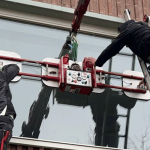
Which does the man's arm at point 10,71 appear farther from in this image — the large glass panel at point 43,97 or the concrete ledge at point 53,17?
the concrete ledge at point 53,17

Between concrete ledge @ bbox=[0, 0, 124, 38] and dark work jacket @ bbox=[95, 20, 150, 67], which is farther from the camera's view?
concrete ledge @ bbox=[0, 0, 124, 38]

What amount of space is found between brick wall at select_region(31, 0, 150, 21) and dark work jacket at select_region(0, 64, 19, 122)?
1.77 metres

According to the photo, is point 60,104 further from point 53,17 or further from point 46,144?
point 53,17

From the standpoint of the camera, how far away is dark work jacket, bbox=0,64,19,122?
598 centimetres

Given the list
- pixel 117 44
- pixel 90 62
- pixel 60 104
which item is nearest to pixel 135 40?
pixel 117 44

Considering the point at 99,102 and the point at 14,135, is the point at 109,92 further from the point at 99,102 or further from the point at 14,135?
the point at 14,135

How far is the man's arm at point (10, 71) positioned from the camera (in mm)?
6531

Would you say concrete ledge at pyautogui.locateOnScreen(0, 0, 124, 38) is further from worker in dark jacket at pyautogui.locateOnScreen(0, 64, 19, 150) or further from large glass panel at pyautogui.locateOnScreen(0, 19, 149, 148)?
worker in dark jacket at pyautogui.locateOnScreen(0, 64, 19, 150)

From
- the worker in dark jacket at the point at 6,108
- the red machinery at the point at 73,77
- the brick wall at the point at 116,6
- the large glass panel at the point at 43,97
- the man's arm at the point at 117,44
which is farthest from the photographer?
the brick wall at the point at 116,6

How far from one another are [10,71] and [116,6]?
256 cm

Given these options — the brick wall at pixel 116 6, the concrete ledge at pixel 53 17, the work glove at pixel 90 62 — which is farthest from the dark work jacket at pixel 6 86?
the brick wall at pixel 116 6

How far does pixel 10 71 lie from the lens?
661 centimetres

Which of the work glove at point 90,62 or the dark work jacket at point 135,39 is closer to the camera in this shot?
the dark work jacket at point 135,39

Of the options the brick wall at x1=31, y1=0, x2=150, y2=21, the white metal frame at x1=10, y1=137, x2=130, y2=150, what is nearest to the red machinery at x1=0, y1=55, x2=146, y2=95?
the white metal frame at x1=10, y1=137, x2=130, y2=150
